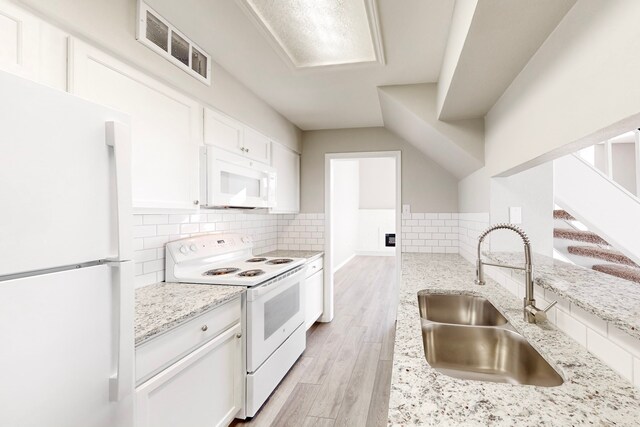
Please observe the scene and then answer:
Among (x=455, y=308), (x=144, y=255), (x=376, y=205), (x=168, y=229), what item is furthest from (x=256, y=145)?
(x=376, y=205)

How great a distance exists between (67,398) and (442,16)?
6.93 ft

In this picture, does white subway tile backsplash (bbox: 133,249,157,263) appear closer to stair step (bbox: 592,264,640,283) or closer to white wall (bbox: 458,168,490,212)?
white wall (bbox: 458,168,490,212)

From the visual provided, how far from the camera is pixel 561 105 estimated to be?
3.82 ft

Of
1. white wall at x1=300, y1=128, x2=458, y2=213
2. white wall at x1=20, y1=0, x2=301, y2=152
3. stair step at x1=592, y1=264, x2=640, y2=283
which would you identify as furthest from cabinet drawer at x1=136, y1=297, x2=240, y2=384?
stair step at x1=592, y1=264, x2=640, y2=283

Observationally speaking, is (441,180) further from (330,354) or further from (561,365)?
(561,365)

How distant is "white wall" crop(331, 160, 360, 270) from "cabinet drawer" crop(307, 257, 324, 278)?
2684 millimetres

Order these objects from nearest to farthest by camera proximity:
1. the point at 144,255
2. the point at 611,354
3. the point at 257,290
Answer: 1. the point at 611,354
2. the point at 144,255
3. the point at 257,290

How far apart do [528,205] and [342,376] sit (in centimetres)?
188

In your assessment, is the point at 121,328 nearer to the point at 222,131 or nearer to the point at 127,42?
the point at 127,42

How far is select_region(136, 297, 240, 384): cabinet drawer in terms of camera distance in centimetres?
126

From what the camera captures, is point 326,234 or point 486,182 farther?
point 326,234

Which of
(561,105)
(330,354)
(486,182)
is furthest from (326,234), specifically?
(561,105)

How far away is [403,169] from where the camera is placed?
3.65 m

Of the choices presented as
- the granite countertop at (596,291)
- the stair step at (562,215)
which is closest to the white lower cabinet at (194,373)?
the granite countertop at (596,291)
